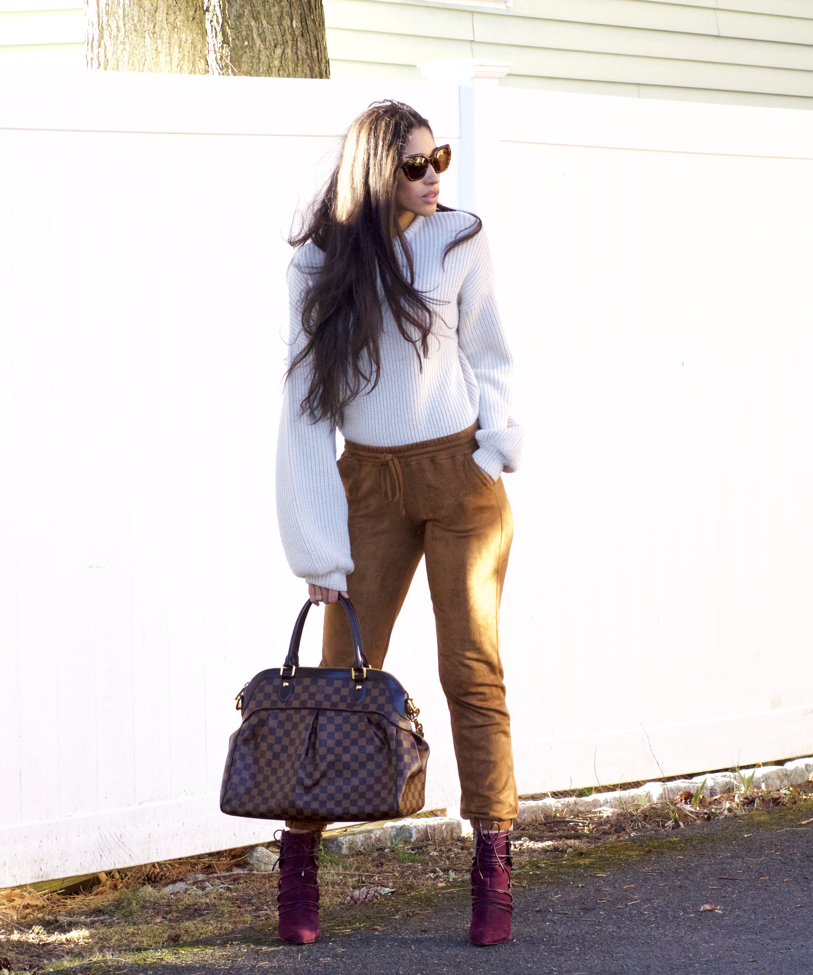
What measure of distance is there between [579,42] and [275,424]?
5629 millimetres

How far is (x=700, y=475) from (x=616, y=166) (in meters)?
1.01

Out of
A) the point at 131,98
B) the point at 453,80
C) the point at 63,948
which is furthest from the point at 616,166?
the point at 63,948

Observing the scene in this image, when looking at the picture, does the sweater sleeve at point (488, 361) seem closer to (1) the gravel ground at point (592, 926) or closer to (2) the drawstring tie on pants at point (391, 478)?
(2) the drawstring tie on pants at point (391, 478)

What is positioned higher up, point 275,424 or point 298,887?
point 275,424

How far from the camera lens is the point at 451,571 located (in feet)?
8.68

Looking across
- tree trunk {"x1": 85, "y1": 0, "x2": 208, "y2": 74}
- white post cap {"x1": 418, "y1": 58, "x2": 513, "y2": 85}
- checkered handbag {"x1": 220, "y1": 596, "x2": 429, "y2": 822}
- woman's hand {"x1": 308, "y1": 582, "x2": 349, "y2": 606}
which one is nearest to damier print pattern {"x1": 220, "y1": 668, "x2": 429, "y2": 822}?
checkered handbag {"x1": 220, "y1": 596, "x2": 429, "y2": 822}

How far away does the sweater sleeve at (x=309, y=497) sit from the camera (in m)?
2.55

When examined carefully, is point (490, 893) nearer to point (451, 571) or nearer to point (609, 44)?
point (451, 571)

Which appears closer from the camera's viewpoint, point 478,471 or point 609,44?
point 478,471

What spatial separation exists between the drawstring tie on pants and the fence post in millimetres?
1089

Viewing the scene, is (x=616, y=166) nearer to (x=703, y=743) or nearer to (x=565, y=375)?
(x=565, y=375)

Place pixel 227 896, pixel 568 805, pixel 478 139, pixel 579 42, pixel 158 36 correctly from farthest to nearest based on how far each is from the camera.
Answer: pixel 579 42 < pixel 158 36 < pixel 568 805 < pixel 478 139 < pixel 227 896

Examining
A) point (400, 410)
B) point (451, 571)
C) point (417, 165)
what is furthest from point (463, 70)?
point (451, 571)

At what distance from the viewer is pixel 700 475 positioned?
372cm
